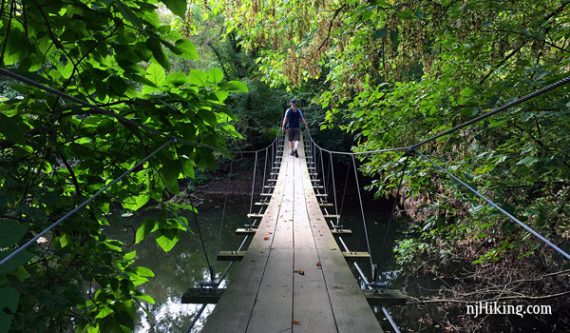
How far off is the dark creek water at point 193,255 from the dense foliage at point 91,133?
2.94 meters

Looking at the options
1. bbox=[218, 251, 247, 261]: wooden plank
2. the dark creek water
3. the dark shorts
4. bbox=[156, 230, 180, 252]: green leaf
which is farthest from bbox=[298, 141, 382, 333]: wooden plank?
the dark shorts

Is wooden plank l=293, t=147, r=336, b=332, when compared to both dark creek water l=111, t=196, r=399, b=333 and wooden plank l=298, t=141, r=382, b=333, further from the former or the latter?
dark creek water l=111, t=196, r=399, b=333

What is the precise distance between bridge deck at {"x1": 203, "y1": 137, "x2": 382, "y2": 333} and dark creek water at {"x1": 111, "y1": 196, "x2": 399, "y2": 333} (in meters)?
2.23

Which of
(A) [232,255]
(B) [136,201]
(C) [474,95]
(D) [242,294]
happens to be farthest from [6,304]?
(C) [474,95]

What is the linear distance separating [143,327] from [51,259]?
4.46 metres

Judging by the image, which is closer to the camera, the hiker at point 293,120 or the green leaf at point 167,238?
the green leaf at point 167,238

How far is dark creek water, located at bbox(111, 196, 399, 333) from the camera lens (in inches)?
205

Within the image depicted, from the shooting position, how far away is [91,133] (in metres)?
1.10

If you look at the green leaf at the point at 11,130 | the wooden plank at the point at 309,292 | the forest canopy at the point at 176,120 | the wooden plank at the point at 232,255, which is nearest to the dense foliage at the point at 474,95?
the forest canopy at the point at 176,120

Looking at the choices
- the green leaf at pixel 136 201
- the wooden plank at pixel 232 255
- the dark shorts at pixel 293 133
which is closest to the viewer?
the green leaf at pixel 136 201

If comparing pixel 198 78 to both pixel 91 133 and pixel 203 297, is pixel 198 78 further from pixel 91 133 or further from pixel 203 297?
pixel 203 297

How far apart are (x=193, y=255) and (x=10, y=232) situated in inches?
281

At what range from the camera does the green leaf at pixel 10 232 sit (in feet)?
1.50

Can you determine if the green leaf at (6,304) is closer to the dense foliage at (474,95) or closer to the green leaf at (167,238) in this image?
the green leaf at (167,238)
